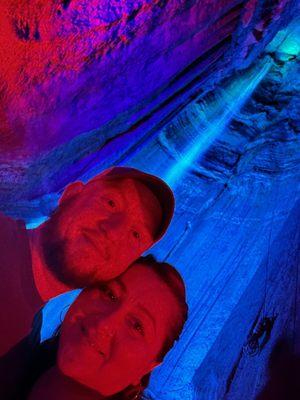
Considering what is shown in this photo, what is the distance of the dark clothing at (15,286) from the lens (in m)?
0.85

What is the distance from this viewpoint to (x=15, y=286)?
2.85 ft

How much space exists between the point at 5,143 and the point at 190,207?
1.02 meters

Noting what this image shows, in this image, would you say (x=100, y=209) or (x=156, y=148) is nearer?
(x=100, y=209)

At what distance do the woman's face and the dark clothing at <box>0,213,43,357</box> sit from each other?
0.60 ft

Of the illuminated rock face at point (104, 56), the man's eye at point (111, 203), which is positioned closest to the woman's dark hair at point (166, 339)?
the man's eye at point (111, 203)

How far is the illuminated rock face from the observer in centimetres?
68

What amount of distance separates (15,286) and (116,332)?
0.34m

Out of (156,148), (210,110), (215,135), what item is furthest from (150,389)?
(210,110)

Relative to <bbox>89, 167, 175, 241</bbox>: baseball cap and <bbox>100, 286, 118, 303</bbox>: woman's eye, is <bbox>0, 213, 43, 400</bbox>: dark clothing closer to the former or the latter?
<bbox>100, 286, 118, 303</bbox>: woman's eye

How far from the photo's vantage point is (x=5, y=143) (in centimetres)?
88

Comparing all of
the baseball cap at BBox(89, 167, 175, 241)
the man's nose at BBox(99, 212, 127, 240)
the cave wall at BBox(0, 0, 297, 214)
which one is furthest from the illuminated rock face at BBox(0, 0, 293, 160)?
the man's nose at BBox(99, 212, 127, 240)

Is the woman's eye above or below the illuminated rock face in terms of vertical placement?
below

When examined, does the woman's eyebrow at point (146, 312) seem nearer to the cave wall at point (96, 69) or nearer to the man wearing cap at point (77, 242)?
the man wearing cap at point (77, 242)

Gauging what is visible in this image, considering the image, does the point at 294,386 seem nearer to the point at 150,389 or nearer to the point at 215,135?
the point at 150,389
